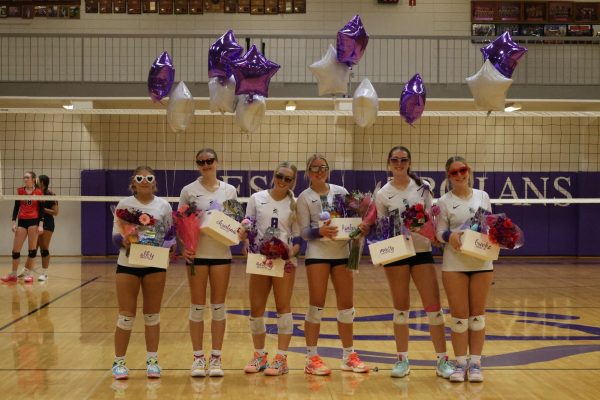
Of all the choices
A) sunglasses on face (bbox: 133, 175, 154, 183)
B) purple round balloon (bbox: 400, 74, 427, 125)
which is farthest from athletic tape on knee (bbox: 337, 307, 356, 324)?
purple round balloon (bbox: 400, 74, 427, 125)

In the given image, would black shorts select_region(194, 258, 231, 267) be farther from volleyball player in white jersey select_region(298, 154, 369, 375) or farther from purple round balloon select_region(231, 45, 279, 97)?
purple round balloon select_region(231, 45, 279, 97)

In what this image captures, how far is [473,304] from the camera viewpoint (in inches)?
224

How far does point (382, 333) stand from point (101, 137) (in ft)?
35.5

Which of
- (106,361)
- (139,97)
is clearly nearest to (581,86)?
(139,97)

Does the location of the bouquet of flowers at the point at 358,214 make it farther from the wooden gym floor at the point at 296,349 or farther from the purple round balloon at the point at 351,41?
the purple round balloon at the point at 351,41

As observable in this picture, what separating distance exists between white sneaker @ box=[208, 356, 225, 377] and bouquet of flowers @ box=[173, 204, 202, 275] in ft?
2.29

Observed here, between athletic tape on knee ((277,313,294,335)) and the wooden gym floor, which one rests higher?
athletic tape on knee ((277,313,294,335))

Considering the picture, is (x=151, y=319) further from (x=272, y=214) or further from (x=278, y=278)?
(x=272, y=214)

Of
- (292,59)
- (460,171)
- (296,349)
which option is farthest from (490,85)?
(292,59)

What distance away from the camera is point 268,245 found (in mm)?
5793

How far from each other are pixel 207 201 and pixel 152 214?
440mm

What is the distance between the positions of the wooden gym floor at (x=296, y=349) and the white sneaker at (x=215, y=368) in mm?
50

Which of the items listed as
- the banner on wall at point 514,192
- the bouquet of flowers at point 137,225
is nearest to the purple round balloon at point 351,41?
the bouquet of flowers at point 137,225

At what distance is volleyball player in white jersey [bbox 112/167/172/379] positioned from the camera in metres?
5.73
